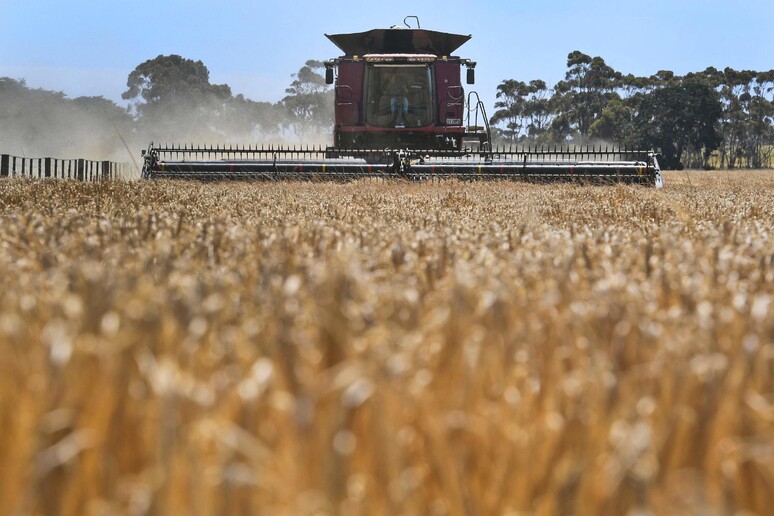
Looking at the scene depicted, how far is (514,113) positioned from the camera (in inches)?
4304

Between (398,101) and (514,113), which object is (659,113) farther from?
(398,101)

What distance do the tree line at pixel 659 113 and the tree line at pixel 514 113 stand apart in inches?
3.8

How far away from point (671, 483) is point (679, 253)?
1.69 meters

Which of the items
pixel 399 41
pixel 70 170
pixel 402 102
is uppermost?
pixel 399 41

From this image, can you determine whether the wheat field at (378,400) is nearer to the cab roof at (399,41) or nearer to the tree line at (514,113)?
the cab roof at (399,41)

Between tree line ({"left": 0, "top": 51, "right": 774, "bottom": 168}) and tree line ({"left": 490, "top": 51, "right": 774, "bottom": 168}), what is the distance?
0.32 ft

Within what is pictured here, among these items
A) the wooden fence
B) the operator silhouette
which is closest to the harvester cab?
the operator silhouette

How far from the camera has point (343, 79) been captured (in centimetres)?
1831

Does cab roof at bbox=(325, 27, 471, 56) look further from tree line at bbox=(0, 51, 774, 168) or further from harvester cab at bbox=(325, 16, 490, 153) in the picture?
tree line at bbox=(0, 51, 774, 168)

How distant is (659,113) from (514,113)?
83.3 feet

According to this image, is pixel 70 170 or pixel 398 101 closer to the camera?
pixel 398 101

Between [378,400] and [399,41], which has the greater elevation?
[399,41]

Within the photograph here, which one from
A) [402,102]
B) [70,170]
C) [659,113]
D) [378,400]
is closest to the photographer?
[378,400]

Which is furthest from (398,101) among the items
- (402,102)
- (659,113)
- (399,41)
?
(659,113)
